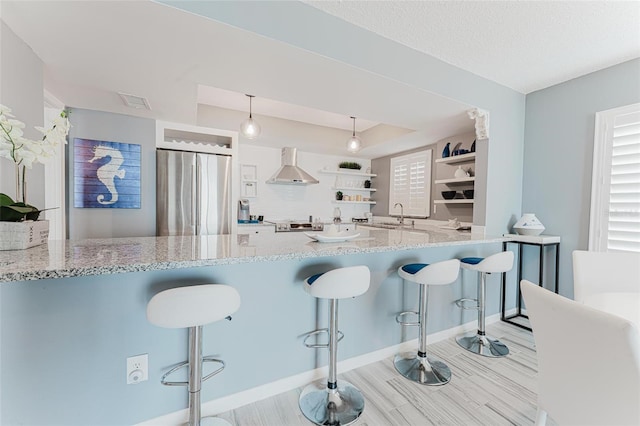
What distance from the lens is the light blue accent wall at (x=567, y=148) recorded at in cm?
241

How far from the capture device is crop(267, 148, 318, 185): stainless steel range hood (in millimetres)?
4457

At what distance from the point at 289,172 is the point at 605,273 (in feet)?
12.7

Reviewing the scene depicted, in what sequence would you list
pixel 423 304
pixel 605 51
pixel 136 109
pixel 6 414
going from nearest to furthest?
pixel 6 414 → pixel 423 304 → pixel 605 51 → pixel 136 109

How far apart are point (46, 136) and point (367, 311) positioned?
225cm

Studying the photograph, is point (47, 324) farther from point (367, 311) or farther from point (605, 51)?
point (605, 51)

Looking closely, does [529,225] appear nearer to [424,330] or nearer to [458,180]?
[458,180]

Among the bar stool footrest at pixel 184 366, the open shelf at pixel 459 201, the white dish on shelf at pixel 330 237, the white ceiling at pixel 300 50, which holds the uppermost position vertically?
the white ceiling at pixel 300 50

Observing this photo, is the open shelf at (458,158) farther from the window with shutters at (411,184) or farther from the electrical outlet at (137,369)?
the electrical outlet at (137,369)

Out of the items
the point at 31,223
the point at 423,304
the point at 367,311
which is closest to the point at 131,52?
the point at 31,223

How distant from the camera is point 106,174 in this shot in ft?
9.81

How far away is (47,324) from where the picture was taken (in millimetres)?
1225

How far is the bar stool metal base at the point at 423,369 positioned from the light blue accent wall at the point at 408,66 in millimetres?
1571

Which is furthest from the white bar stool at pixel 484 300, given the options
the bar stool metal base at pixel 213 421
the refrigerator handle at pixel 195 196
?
the refrigerator handle at pixel 195 196

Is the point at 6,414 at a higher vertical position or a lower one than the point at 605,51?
lower
